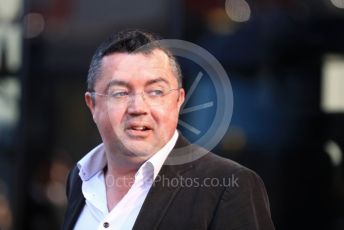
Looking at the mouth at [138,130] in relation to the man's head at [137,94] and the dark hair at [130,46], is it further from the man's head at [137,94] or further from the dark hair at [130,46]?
the dark hair at [130,46]

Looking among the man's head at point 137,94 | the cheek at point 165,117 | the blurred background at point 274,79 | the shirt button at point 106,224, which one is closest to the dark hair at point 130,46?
the man's head at point 137,94

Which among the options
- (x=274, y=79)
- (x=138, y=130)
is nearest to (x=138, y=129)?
(x=138, y=130)

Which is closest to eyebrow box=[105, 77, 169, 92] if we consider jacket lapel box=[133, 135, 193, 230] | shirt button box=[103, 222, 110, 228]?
jacket lapel box=[133, 135, 193, 230]

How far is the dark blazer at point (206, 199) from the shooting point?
71.2 inches

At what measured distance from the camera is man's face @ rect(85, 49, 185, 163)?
195 cm

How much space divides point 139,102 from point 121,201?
308 millimetres

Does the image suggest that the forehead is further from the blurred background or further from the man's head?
the blurred background

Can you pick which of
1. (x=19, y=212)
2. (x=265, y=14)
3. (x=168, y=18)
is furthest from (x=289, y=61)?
(x=19, y=212)

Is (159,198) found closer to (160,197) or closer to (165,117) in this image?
(160,197)

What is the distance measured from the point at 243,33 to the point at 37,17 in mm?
1524

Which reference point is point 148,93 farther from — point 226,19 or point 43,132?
point 43,132

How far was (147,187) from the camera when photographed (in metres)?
1.97

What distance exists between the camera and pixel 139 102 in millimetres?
1945

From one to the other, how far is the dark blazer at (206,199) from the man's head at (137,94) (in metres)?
0.12
